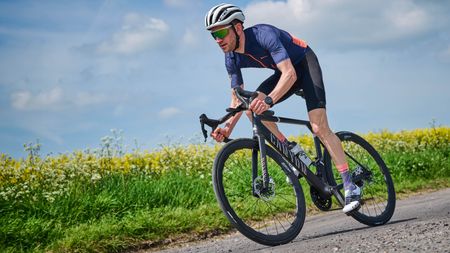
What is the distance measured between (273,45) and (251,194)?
1618 mm

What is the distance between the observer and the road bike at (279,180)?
20.1 ft

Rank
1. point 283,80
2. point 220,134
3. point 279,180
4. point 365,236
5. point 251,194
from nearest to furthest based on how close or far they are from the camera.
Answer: point 365,236 → point 283,80 → point 220,134 → point 251,194 → point 279,180

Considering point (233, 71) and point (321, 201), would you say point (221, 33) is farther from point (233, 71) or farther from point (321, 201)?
point (321, 201)

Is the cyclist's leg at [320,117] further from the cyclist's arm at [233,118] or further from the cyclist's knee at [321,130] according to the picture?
the cyclist's arm at [233,118]

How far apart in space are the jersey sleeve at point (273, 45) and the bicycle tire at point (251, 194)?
87 cm

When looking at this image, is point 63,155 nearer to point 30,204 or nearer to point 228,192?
point 30,204

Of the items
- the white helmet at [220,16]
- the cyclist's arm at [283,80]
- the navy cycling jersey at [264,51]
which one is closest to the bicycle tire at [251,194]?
the cyclist's arm at [283,80]

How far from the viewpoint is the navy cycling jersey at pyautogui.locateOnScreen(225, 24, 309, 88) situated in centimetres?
623

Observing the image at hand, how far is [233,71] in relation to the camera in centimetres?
658

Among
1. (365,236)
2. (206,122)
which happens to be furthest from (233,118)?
(365,236)

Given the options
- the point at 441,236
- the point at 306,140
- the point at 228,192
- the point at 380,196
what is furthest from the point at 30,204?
the point at 306,140

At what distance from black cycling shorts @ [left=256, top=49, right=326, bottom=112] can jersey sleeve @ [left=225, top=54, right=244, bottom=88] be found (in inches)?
14.1

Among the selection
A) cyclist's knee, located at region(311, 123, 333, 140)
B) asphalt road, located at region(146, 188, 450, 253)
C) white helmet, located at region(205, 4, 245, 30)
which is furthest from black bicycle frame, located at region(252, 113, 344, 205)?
white helmet, located at region(205, 4, 245, 30)

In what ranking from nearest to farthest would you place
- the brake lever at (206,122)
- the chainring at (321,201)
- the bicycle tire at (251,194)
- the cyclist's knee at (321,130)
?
the bicycle tire at (251,194)
the brake lever at (206,122)
the cyclist's knee at (321,130)
the chainring at (321,201)
